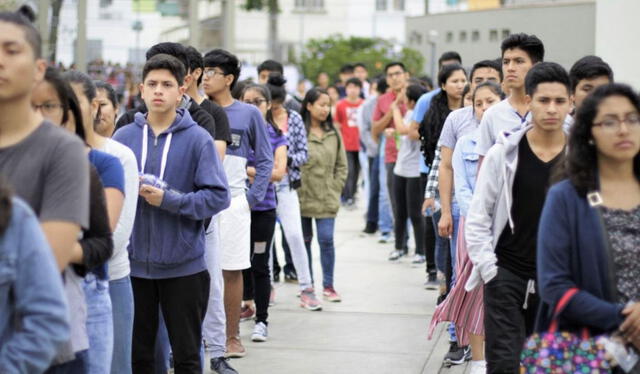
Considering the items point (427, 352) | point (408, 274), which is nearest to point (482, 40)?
point (408, 274)

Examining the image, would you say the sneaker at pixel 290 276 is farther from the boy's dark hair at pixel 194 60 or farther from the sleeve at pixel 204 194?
the sleeve at pixel 204 194

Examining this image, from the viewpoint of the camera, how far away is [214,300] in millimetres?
7566

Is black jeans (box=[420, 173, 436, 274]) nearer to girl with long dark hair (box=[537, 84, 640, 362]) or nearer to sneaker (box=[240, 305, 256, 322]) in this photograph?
sneaker (box=[240, 305, 256, 322])

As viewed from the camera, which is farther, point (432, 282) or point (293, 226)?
point (432, 282)

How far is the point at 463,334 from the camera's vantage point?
24.7ft

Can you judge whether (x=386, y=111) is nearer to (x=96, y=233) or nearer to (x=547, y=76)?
(x=547, y=76)

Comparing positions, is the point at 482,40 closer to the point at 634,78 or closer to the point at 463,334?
the point at 634,78

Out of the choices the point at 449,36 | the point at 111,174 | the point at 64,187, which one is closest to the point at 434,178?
the point at 111,174

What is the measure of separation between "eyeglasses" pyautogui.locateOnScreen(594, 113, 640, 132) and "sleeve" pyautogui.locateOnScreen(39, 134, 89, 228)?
1.93 m

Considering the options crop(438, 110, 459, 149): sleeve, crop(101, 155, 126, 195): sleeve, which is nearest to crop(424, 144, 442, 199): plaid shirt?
crop(438, 110, 459, 149): sleeve

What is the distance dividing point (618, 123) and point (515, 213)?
1.31 metres

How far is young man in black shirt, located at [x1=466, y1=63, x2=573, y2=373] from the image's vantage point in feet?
18.6

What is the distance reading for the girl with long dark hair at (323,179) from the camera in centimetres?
1074

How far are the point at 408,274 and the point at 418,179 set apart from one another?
997 mm
